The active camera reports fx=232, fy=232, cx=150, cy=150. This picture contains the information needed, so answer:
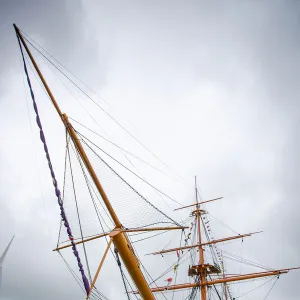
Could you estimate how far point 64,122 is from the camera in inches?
309

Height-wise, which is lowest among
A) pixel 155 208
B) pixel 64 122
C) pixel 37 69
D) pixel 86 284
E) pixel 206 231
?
pixel 86 284

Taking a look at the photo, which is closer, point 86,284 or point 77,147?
point 86,284

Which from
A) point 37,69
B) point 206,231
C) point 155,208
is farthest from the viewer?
point 206,231

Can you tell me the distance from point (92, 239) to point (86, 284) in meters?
1.65

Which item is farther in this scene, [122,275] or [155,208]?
[155,208]

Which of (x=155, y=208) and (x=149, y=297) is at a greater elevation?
(x=155, y=208)

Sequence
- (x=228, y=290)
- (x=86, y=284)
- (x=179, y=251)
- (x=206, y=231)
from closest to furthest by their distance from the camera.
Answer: (x=86, y=284), (x=179, y=251), (x=206, y=231), (x=228, y=290)

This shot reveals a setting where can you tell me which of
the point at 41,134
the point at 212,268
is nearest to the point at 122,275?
the point at 41,134

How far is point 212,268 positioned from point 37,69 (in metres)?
29.4

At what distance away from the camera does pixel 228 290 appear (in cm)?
3931

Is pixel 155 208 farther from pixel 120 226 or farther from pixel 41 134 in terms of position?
pixel 41 134

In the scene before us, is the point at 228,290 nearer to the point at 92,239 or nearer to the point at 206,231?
the point at 206,231

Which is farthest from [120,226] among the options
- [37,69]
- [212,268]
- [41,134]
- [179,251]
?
[212,268]

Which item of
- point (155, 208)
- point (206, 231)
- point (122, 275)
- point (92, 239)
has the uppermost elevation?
point (206, 231)
